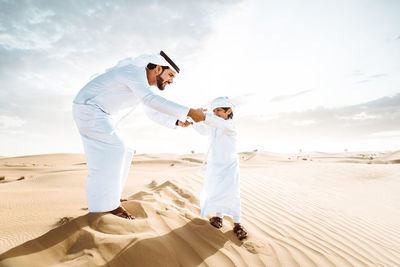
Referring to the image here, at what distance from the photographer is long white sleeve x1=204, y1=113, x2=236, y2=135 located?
2820 mm

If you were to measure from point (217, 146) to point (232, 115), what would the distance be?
57 cm

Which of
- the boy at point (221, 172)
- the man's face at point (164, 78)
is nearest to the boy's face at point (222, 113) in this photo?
the boy at point (221, 172)

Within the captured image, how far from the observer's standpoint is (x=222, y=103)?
11.2 feet

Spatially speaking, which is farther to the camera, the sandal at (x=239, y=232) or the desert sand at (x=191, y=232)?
the sandal at (x=239, y=232)

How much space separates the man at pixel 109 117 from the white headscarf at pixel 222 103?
71 cm

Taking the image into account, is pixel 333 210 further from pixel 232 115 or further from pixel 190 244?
pixel 190 244

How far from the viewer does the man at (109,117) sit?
269cm

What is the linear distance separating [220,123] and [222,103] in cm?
61

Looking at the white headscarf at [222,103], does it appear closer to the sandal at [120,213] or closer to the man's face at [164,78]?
the man's face at [164,78]

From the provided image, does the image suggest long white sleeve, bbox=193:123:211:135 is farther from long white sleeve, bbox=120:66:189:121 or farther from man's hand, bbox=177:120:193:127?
long white sleeve, bbox=120:66:189:121

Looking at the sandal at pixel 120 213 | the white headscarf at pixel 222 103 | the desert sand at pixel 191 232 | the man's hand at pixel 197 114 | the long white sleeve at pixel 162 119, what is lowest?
the desert sand at pixel 191 232

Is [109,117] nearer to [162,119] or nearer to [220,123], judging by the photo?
[162,119]

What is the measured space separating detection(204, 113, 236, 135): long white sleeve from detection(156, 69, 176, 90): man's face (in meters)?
0.85

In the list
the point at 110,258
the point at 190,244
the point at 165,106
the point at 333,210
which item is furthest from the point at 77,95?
the point at 333,210
